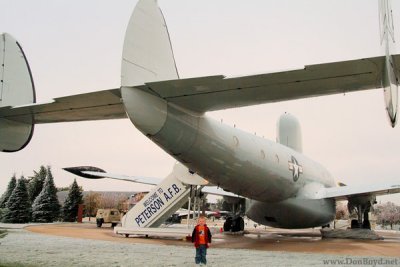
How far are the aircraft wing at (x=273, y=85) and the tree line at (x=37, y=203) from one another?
23614 mm

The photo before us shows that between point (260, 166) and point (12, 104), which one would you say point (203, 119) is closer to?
point (260, 166)

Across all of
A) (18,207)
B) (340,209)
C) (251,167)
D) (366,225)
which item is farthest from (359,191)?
(340,209)

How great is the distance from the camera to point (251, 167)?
1225 centimetres

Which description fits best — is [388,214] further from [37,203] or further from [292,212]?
[292,212]

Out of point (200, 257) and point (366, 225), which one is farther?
point (366, 225)

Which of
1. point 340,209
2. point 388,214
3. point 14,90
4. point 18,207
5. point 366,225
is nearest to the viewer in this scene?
point 14,90

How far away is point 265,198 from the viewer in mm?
14812

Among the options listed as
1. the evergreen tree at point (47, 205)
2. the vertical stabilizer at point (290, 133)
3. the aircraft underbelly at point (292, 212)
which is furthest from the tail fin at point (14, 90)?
the evergreen tree at point (47, 205)

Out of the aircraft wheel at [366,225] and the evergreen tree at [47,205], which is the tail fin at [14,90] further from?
the evergreen tree at [47,205]

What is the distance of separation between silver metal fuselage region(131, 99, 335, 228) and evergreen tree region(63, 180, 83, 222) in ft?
85.2

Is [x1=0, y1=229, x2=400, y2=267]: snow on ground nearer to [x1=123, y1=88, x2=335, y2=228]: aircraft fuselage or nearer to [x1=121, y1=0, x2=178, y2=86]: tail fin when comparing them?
[x1=123, y1=88, x2=335, y2=228]: aircraft fuselage

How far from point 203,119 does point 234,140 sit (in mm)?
1708

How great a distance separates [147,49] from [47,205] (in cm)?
3024

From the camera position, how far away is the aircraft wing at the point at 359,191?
645 inches
